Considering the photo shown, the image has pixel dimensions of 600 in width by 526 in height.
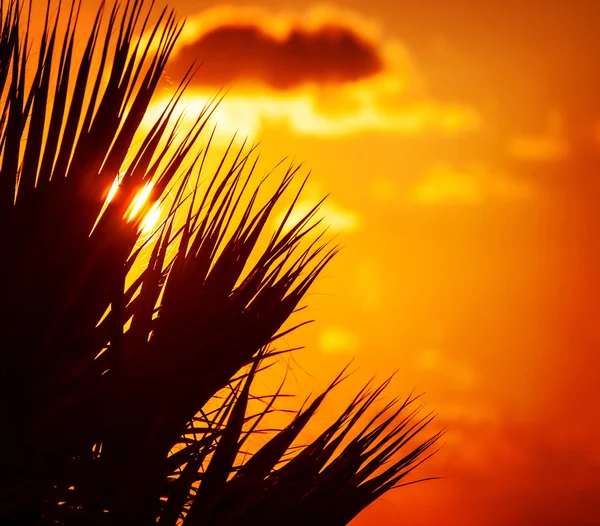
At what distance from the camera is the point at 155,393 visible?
103 inches

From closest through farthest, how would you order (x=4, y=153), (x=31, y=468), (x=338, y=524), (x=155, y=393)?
1. (x=31, y=468)
2. (x=155, y=393)
3. (x=4, y=153)
4. (x=338, y=524)

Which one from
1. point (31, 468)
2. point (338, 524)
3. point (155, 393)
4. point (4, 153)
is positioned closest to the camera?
point (31, 468)

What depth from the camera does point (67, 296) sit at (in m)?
2.59

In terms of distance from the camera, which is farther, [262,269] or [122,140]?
[262,269]

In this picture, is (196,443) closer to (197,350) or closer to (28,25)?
(197,350)

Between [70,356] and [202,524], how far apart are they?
0.61 m

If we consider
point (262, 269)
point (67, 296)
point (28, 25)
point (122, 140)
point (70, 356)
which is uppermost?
point (28, 25)

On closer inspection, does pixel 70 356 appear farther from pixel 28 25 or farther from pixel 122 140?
pixel 28 25

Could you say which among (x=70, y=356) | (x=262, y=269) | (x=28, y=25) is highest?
(x=28, y=25)

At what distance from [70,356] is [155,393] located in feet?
0.88

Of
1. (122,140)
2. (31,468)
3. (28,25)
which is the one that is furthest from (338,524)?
(28,25)

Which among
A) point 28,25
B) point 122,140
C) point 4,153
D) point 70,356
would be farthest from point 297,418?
point 28,25

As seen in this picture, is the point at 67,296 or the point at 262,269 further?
the point at 262,269

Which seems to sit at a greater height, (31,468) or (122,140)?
(122,140)
